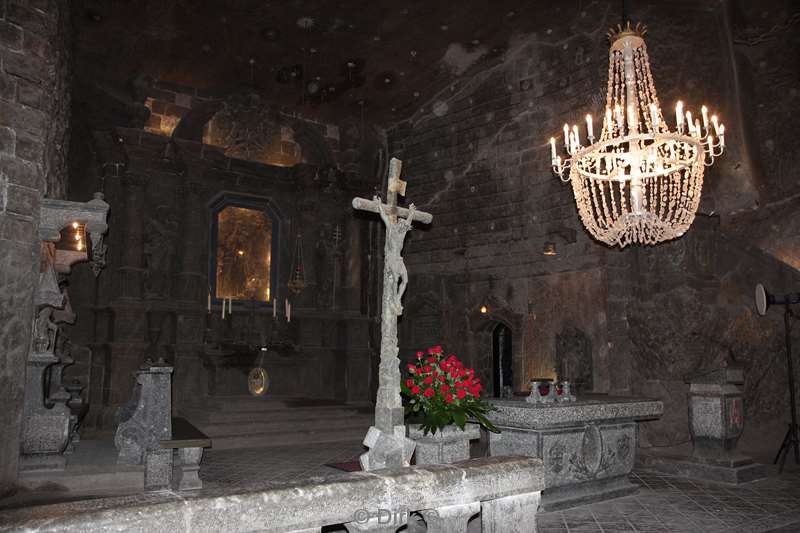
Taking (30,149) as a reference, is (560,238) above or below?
below

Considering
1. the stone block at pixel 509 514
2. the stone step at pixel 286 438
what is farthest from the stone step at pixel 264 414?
the stone block at pixel 509 514

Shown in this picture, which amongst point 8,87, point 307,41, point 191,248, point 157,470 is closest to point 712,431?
point 157,470

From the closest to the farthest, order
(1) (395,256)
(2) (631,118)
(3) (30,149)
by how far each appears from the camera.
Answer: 1. (1) (395,256)
2. (3) (30,149)
3. (2) (631,118)

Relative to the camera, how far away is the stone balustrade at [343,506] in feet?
7.44

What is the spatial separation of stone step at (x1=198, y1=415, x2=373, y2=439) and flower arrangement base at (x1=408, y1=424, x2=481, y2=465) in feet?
17.5

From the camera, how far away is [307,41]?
11.2m

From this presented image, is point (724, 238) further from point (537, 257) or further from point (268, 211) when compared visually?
point (268, 211)

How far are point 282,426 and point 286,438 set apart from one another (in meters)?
0.36

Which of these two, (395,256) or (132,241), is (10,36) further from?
(132,241)

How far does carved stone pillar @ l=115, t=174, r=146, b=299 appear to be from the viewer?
10.6m

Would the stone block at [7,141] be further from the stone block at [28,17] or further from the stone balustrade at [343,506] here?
→ the stone balustrade at [343,506]

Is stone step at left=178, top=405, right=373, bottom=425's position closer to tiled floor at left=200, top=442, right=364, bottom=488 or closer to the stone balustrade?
tiled floor at left=200, top=442, right=364, bottom=488

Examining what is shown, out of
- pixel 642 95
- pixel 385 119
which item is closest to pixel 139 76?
pixel 385 119

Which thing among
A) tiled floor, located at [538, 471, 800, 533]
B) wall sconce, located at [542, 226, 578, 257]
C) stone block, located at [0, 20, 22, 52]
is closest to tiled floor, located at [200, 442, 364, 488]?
tiled floor, located at [538, 471, 800, 533]
